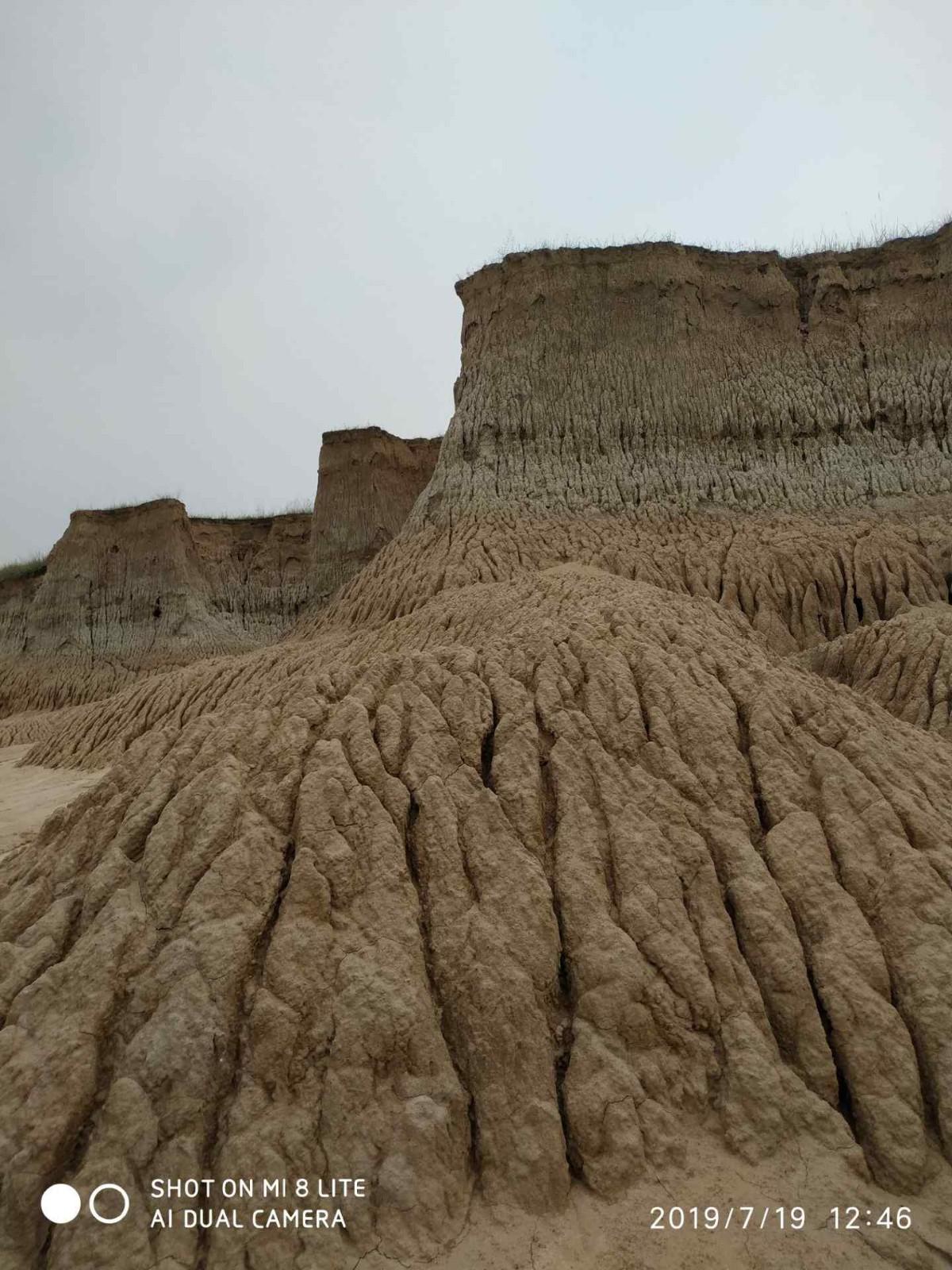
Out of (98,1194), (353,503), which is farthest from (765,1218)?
(353,503)

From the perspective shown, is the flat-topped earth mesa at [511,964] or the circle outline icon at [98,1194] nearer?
the circle outline icon at [98,1194]

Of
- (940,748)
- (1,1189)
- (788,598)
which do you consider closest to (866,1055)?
(940,748)

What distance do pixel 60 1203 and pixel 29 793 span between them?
721cm

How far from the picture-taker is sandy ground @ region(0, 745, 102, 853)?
679 centimetres

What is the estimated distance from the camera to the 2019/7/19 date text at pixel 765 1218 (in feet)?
9.50

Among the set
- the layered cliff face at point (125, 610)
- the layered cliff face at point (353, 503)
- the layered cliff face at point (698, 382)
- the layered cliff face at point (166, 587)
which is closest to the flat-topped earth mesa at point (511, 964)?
the layered cliff face at point (698, 382)

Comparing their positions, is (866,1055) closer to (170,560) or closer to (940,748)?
(940,748)

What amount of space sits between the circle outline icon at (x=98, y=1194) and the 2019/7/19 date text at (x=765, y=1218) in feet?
5.50

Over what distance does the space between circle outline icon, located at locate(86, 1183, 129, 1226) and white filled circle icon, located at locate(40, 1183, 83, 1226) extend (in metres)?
0.04

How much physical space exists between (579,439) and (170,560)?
12155mm

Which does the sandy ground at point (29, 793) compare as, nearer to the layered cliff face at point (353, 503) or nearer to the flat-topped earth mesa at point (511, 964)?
the flat-topped earth mesa at point (511, 964)

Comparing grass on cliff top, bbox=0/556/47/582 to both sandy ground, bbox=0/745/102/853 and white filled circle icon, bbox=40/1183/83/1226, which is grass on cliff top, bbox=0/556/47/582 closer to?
sandy ground, bbox=0/745/102/853

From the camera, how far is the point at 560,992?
3529 mm

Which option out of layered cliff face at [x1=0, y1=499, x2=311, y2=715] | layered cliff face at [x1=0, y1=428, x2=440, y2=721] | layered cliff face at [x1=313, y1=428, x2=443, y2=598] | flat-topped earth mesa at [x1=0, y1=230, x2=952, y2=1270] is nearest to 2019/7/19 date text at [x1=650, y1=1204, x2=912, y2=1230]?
flat-topped earth mesa at [x1=0, y1=230, x2=952, y2=1270]
